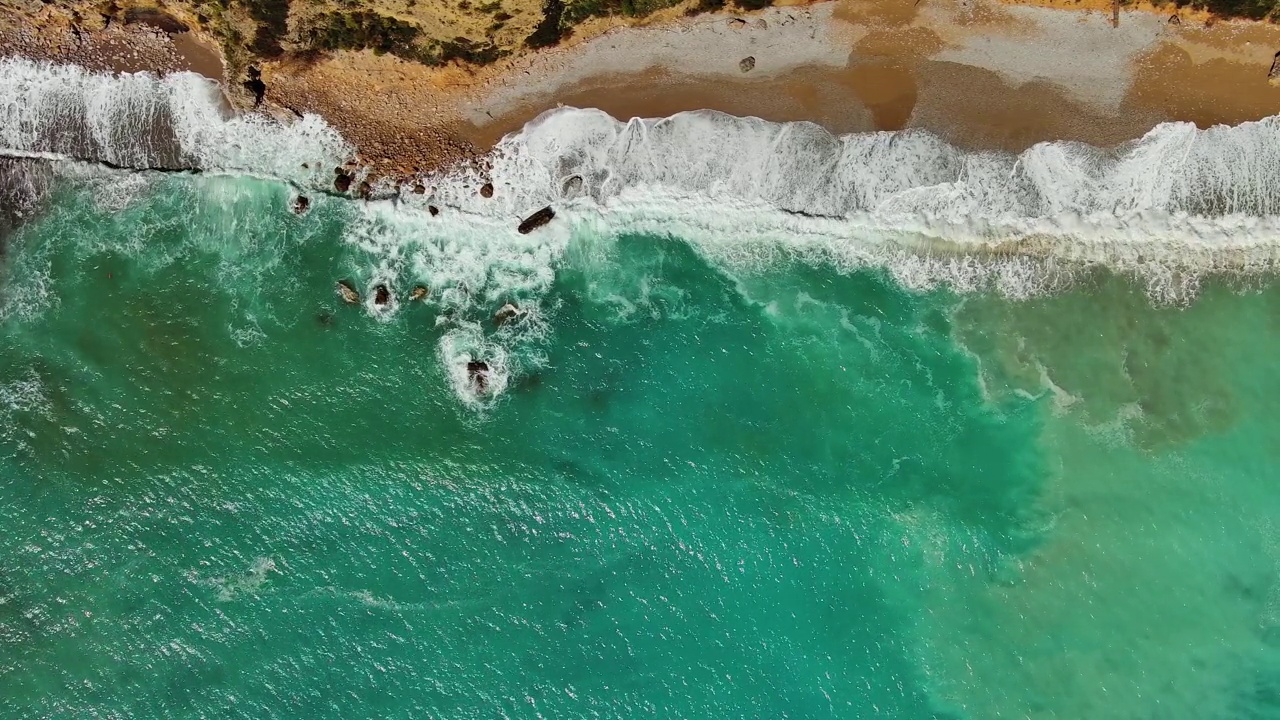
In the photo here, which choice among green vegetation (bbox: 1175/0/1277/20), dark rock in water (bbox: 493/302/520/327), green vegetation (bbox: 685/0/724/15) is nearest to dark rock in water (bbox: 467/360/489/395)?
dark rock in water (bbox: 493/302/520/327)

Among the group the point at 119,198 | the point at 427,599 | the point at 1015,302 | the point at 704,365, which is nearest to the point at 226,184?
the point at 119,198

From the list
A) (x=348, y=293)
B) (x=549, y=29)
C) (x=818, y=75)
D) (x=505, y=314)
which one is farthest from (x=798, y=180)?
(x=348, y=293)

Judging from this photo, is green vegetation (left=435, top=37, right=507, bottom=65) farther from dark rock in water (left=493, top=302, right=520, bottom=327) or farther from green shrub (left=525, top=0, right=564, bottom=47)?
dark rock in water (left=493, top=302, right=520, bottom=327)

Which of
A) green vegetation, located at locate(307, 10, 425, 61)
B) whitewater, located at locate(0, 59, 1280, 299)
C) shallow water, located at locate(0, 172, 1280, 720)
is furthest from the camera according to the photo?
shallow water, located at locate(0, 172, 1280, 720)

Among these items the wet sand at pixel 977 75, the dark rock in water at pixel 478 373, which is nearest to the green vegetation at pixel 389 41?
the wet sand at pixel 977 75

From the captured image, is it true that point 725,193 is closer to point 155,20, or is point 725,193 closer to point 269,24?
point 269,24

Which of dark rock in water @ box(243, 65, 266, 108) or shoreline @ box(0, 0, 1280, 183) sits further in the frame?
dark rock in water @ box(243, 65, 266, 108)

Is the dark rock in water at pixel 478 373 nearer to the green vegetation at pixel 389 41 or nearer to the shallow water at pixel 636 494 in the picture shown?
the shallow water at pixel 636 494
